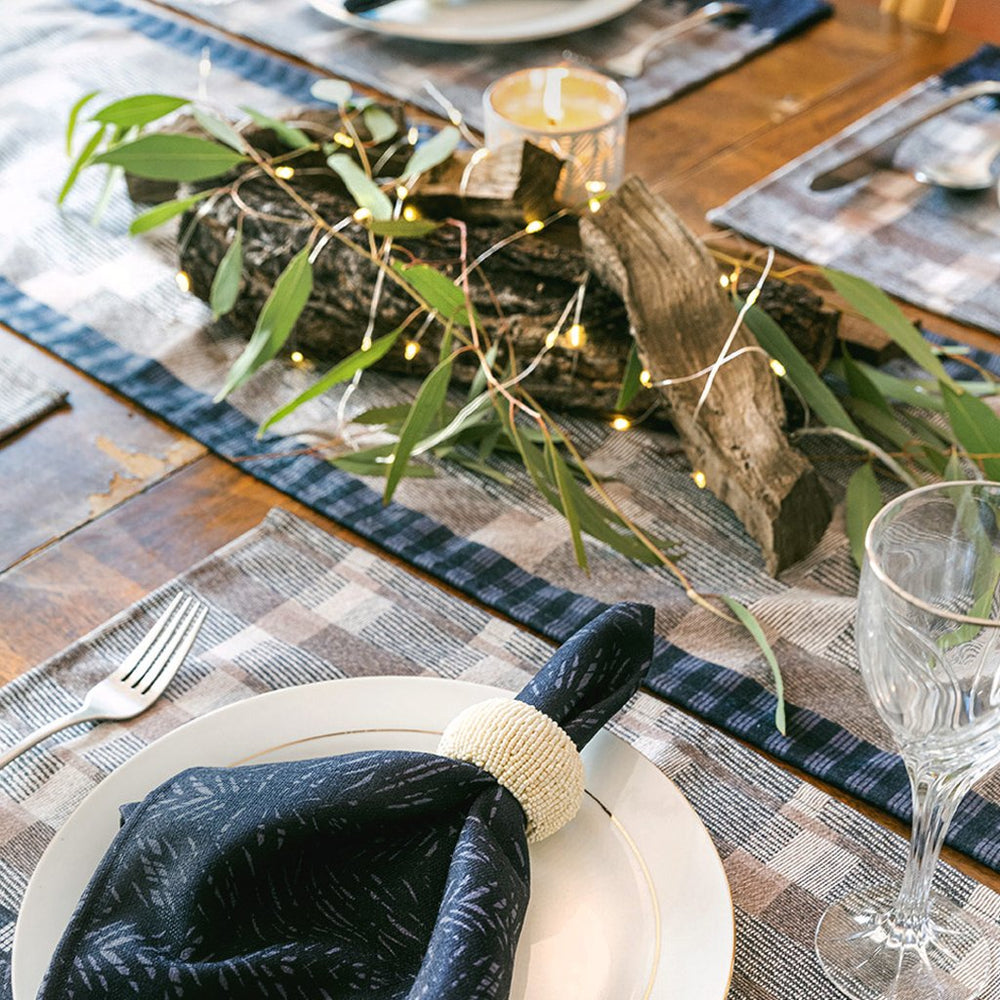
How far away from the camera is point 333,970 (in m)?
0.51

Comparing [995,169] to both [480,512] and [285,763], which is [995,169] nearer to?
[480,512]

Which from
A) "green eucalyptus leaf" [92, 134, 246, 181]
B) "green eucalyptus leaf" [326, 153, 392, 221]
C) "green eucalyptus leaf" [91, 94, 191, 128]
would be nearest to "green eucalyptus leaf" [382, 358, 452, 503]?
"green eucalyptus leaf" [326, 153, 392, 221]

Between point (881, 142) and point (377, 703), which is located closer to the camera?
point (377, 703)

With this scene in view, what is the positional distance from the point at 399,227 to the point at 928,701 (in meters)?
0.54

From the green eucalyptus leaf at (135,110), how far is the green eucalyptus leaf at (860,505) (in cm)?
63

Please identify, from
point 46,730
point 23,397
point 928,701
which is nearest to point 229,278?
point 23,397

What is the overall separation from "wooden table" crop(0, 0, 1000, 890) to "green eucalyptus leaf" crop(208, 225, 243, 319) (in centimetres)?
11

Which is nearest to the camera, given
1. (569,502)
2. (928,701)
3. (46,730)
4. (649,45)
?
(928,701)

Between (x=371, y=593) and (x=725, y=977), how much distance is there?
14.2 inches

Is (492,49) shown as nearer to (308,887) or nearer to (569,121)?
(569,121)

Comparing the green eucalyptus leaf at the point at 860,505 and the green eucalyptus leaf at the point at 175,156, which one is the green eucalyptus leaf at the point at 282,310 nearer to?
the green eucalyptus leaf at the point at 175,156

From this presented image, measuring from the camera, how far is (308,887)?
55 centimetres

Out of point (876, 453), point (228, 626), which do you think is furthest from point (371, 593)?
point (876, 453)

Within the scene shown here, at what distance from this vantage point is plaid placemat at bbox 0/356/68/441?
37.0 inches
